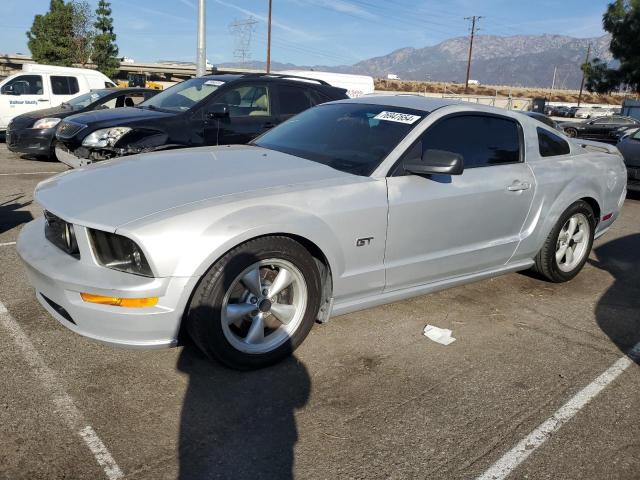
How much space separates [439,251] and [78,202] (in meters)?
2.30

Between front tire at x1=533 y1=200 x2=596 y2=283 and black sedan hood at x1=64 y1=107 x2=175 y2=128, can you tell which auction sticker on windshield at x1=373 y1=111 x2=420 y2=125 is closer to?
front tire at x1=533 y1=200 x2=596 y2=283

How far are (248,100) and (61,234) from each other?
5016 mm

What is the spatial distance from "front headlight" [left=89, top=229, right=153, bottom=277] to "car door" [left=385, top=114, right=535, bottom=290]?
1.53 metres

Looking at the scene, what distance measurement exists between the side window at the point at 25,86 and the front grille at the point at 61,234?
1205 centimetres

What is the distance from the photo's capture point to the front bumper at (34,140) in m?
10.7

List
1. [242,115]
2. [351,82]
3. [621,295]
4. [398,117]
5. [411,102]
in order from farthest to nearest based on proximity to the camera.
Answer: [351,82] < [242,115] < [621,295] < [411,102] < [398,117]

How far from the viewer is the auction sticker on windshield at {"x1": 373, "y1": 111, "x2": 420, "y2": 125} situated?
3.94m

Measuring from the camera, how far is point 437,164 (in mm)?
3514

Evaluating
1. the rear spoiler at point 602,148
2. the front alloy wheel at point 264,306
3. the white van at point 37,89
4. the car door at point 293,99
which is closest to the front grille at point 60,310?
the front alloy wheel at point 264,306

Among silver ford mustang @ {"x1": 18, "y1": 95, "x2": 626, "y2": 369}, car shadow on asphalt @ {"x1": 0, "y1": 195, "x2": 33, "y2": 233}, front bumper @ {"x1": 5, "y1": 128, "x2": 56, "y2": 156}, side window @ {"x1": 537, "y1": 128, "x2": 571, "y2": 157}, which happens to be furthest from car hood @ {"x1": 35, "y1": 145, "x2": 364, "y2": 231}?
front bumper @ {"x1": 5, "y1": 128, "x2": 56, "y2": 156}

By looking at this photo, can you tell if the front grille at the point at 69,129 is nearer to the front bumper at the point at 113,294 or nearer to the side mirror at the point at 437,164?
the front bumper at the point at 113,294

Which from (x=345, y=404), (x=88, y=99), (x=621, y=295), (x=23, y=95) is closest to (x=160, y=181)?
(x=345, y=404)

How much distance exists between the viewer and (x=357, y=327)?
12.9 feet

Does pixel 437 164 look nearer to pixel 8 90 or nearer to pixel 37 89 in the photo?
pixel 37 89
